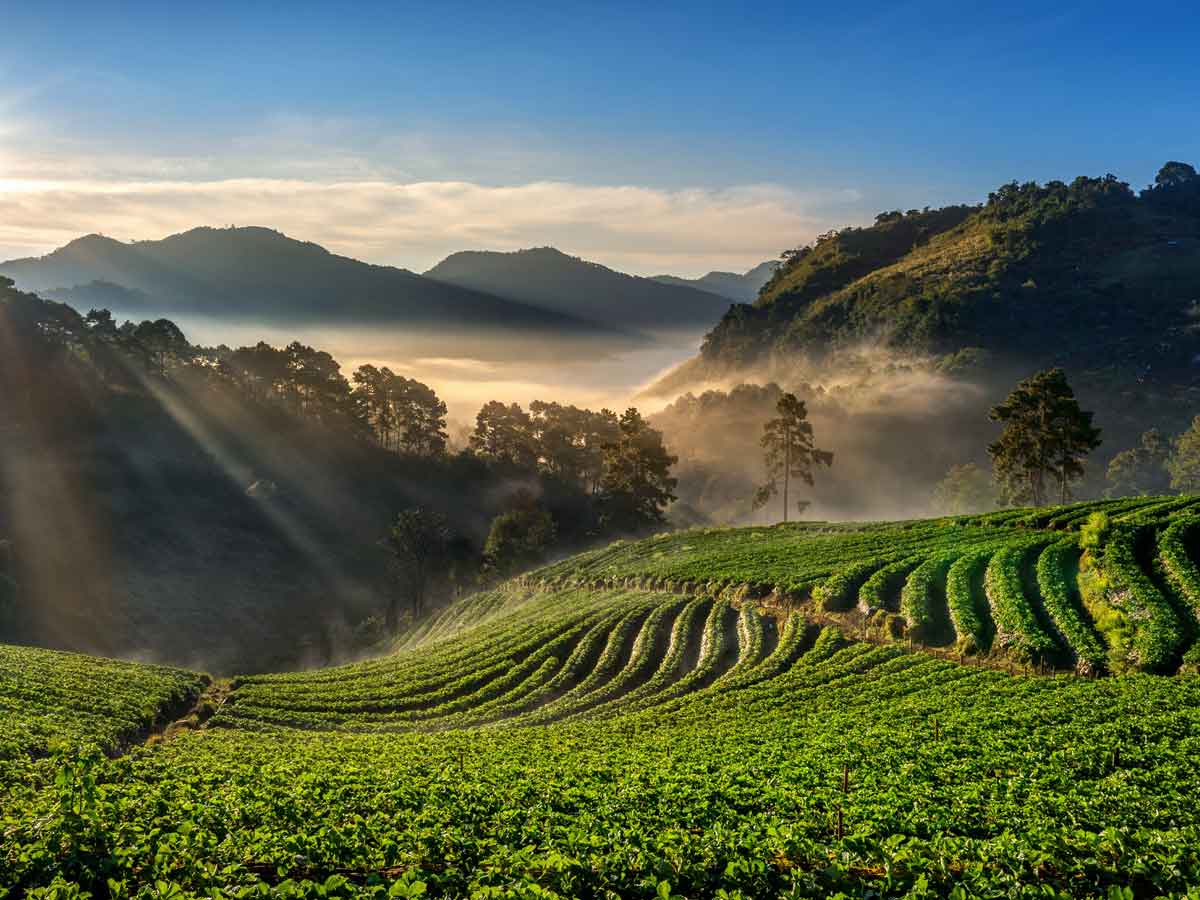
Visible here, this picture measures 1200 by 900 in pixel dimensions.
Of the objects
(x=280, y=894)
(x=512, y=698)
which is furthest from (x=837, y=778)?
(x=512, y=698)

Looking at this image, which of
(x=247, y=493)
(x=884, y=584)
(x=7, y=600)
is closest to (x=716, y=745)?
(x=884, y=584)

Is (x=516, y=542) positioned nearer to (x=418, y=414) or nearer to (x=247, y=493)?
(x=247, y=493)

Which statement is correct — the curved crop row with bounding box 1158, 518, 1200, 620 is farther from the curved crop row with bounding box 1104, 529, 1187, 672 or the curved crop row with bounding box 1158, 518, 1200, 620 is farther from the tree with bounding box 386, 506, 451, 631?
the tree with bounding box 386, 506, 451, 631

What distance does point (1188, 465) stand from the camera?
142 metres

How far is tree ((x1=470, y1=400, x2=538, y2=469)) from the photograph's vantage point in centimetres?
15788

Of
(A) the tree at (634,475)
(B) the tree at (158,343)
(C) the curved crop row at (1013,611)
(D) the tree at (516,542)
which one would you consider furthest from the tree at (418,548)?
(B) the tree at (158,343)

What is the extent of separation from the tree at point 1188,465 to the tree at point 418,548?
122012mm

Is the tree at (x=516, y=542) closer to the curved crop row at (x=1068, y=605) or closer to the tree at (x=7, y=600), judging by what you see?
the tree at (x=7, y=600)

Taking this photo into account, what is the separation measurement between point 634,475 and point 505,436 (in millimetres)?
44376

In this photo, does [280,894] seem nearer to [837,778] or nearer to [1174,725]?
[837,778]

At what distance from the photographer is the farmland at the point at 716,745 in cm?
1383

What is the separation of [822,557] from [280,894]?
55.8 meters

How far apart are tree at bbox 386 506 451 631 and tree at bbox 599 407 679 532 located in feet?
83.2

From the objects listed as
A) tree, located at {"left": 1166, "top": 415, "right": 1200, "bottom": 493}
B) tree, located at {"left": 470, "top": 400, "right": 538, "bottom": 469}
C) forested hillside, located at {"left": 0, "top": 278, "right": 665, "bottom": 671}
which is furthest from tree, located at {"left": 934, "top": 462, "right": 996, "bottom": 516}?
tree, located at {"left": 470, "top": 400, "right": 538, "bottom": 469}
